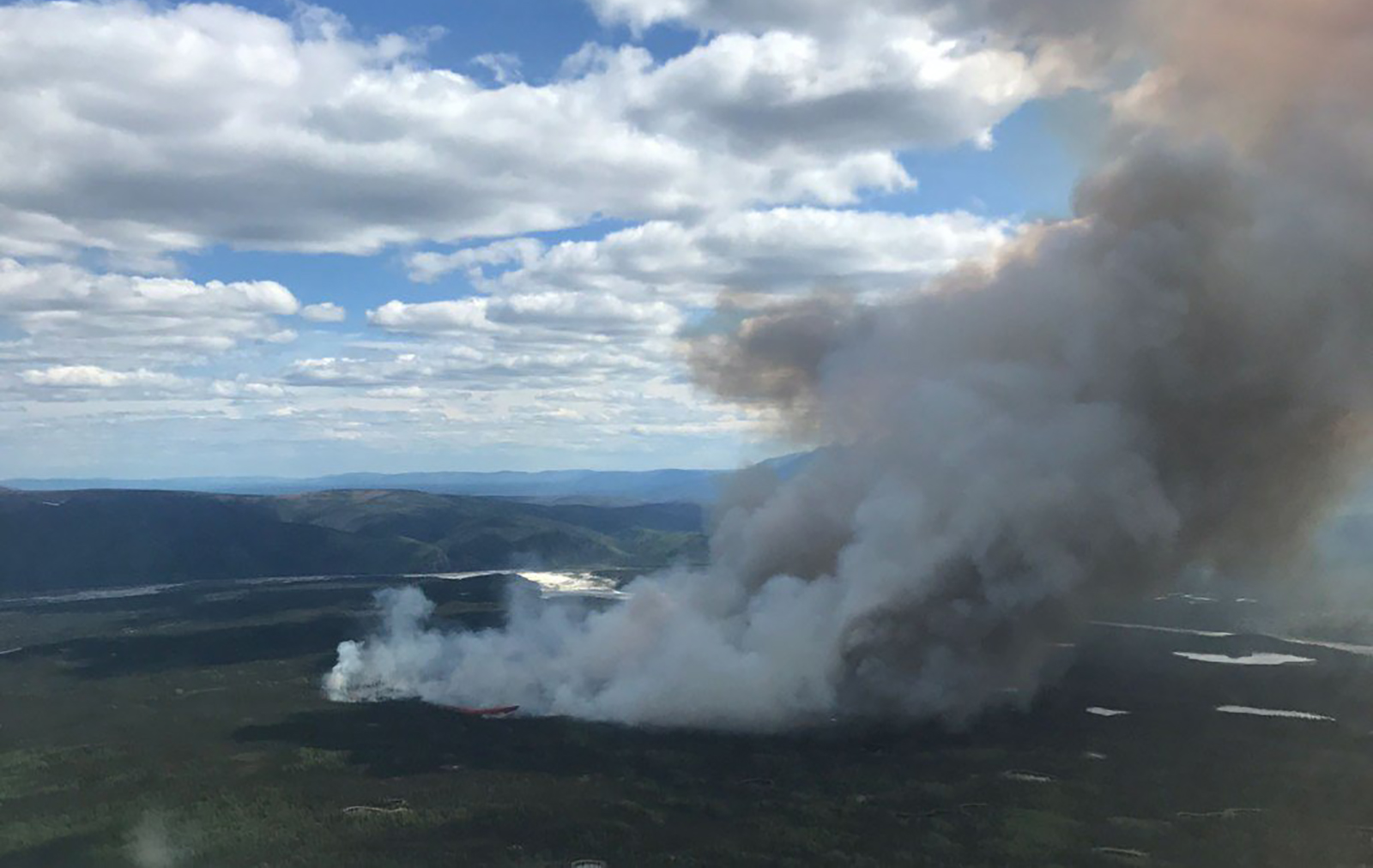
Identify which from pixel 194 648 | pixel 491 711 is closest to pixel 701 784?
pixel 491 711

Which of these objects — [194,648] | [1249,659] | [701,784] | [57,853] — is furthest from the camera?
[194,648]

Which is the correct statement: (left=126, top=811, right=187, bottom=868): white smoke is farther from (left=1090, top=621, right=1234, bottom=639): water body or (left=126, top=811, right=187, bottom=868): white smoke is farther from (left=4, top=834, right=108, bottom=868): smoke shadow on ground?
(left=1090, top=621, right=1234, bottom=639): water body

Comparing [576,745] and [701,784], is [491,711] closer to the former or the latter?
[576,745]

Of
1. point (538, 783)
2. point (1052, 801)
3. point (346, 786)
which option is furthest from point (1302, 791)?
point (346, 786)

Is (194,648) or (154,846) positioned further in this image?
(194,648)

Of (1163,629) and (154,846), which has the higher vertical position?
(1163,629)

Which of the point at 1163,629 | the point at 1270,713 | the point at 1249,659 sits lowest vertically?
the point at 1270,713

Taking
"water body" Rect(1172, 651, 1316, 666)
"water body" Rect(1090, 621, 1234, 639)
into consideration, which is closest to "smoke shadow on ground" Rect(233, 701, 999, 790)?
"water body" Rect(1172, 651, 1316, 666)

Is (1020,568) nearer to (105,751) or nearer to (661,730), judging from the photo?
(661,730)
